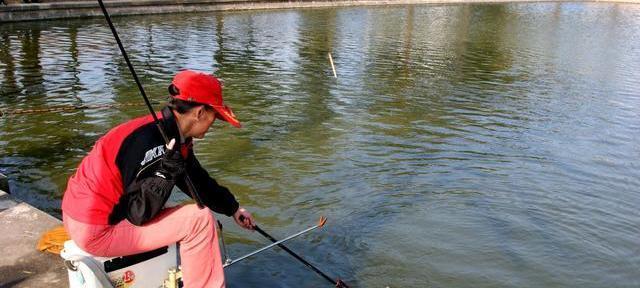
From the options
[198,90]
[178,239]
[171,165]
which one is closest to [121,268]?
[178,239]

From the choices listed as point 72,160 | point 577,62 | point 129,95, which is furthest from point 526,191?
point 577,62

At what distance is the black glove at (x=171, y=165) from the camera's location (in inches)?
120

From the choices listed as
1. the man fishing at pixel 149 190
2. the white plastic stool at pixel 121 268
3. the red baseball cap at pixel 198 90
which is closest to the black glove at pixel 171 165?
the man fishing at pixel 149 190

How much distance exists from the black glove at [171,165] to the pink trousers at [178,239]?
39 cm

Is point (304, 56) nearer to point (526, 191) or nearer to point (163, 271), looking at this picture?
point (526, 191)

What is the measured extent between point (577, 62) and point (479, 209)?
1455 cm

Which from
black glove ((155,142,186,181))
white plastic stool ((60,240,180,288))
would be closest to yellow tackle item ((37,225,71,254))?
white plastic stool ((60,240,180,288))

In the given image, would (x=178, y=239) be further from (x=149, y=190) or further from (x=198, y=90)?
(x=198, y=90)

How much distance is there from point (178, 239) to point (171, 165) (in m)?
0.57

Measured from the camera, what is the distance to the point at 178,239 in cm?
340

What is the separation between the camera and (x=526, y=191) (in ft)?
26.4

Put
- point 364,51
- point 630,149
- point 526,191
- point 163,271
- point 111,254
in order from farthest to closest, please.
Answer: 1. point 364,51
2. point 630,149
3. point 526,191
4. point 163,271
5. point 111,254

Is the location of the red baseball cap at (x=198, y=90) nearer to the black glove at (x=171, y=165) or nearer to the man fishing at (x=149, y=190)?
the man fishing at (x=149, y=190)

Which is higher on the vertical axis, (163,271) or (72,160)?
(163,271)
